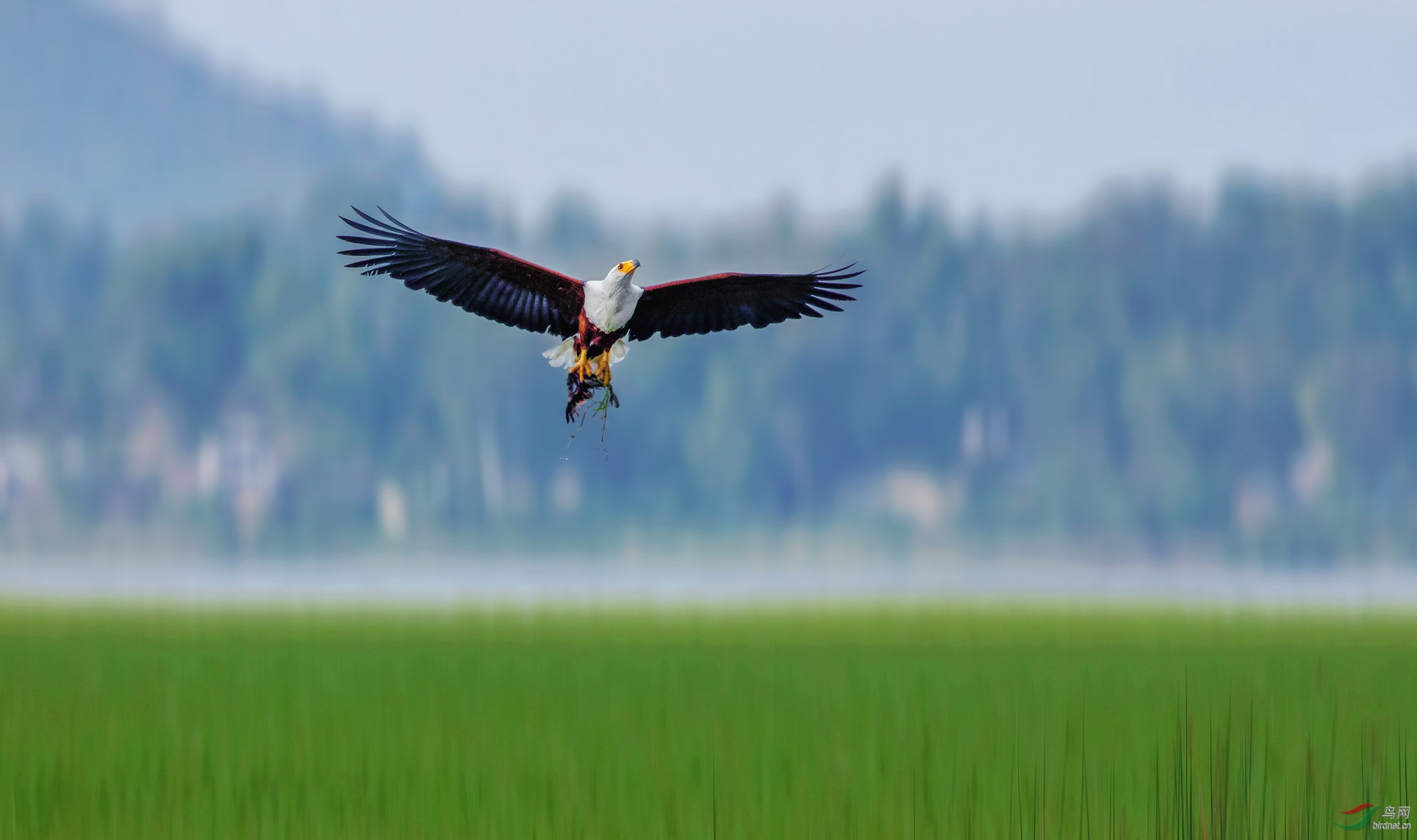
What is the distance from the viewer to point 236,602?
26.6 meters

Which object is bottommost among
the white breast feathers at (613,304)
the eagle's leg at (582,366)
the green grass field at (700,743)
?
the green grass field at (700,743)

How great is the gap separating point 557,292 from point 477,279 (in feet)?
1.76

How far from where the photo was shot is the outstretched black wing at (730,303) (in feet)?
24.3

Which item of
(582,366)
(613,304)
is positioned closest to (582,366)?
(582,366)

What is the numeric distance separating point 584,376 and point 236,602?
75.4ft

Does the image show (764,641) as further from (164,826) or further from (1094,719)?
(164,826)

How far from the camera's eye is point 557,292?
7125 mm

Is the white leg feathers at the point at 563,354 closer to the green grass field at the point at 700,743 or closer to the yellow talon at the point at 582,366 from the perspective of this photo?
the yellow talon at the point at 582,366

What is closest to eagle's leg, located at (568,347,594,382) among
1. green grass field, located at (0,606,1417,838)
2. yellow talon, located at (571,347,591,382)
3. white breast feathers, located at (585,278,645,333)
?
yellow talon, located at (571,347,591,382)

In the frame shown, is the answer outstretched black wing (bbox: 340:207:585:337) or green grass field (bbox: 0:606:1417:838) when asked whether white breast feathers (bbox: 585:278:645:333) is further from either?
green grass field (bbox: 0:606:1417:838)

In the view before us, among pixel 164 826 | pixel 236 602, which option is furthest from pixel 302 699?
pixel 236 602

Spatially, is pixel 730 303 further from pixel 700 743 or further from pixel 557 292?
pixel 700 743

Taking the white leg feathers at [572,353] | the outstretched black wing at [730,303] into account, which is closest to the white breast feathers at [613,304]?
the white leg feathers at [572,353]

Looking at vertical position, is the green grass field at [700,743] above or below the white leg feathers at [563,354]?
below
